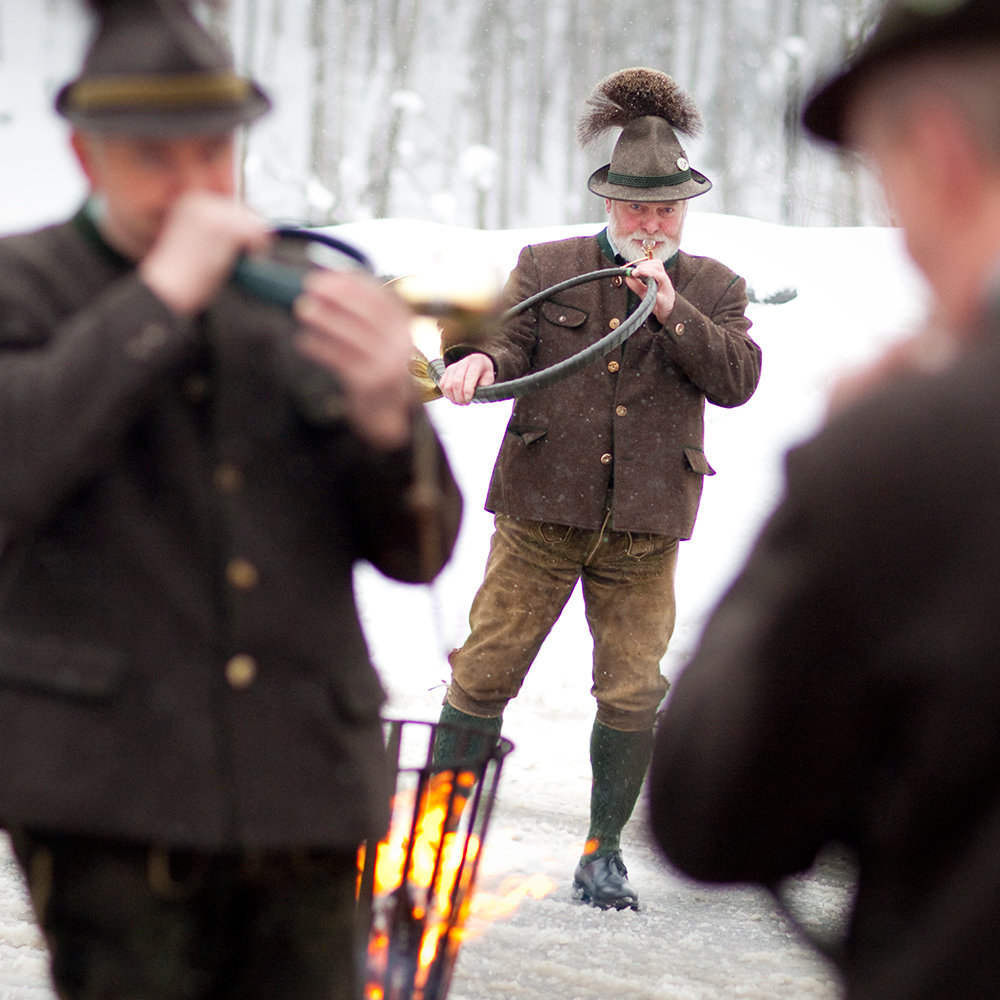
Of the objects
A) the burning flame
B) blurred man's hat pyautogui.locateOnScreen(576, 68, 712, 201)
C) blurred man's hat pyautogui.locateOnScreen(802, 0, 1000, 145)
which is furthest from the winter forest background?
blurred man's hat pyautogui.locateOnScreen(802, 0, 1000, 145)

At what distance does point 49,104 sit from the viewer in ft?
4.58

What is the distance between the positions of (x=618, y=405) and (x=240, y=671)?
230 centimetres

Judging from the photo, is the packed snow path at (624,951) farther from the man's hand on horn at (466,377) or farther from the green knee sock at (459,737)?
the man's hand on horn at (466,377)

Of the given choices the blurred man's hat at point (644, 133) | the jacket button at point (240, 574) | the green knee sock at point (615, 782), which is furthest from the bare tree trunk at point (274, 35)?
the jacket button at point (240, 574)

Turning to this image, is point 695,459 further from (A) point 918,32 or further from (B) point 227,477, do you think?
(A) point 918,32

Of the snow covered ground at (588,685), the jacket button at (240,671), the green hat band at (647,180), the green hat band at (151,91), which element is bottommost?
the snow covered ground at (588,685)

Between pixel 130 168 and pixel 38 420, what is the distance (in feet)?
1.07

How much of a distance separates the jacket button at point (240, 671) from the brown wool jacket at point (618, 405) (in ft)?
7.00

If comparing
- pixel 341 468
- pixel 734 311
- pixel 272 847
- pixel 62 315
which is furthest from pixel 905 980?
pixel 734 311

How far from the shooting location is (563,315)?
358 centimetres

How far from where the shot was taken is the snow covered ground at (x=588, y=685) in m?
2.95

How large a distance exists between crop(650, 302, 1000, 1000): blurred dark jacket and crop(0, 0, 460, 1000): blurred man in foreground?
0.56 m

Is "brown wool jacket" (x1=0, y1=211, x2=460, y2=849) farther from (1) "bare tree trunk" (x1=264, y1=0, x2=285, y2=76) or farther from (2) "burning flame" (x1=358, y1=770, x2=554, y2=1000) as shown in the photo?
(1) "bare tree trunk" (x1=264, y1=0, x2=285, y2=76)

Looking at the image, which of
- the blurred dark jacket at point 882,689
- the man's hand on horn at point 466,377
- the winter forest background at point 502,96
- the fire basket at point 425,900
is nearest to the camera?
the blurred dark jacket at point 882,689
